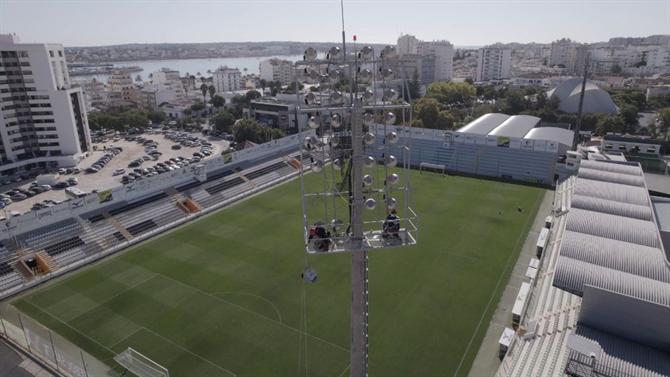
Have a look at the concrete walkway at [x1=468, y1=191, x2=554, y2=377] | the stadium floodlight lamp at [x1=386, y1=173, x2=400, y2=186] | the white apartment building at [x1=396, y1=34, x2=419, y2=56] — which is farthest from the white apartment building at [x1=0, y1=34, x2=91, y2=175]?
the white apartment building at [x1=396, y1=34, x2=419, y2=56]

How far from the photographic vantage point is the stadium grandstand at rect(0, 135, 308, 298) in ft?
89.1

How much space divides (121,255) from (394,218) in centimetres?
2727

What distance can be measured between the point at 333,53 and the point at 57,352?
19294mm

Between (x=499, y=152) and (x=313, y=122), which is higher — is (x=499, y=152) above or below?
below

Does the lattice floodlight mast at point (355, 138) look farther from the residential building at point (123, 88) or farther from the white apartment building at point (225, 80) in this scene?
the white apartment building at point (225, 80)

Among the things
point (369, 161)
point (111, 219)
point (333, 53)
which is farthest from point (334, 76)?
point (111, 219)

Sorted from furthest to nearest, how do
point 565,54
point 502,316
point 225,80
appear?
1. point 565,54
2. point 225,80
3. point 502,316

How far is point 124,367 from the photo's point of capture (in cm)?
1839

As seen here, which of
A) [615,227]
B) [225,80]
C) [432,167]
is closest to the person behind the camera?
[615,227]

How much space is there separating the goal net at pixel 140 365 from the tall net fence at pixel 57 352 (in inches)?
31.4

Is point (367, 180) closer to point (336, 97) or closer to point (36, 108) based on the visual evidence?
point (336, 97)

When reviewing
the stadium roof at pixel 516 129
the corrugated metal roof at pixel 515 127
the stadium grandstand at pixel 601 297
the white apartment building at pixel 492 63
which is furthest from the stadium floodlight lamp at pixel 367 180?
the white apartment building at pixel 492 63

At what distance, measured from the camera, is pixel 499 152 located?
46.6 m

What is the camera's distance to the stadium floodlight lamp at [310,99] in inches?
306
